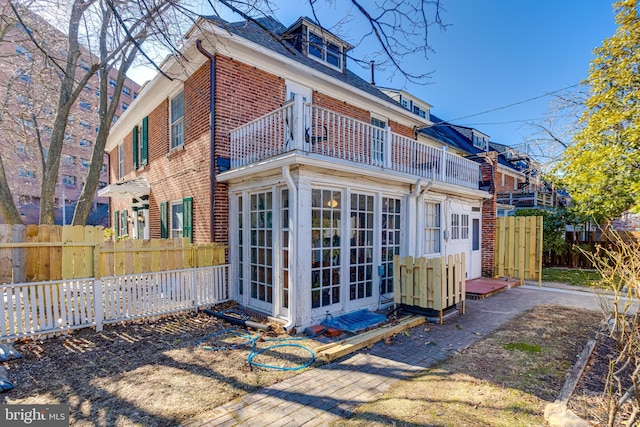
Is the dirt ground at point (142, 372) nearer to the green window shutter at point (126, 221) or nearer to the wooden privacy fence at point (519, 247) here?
the wooden privacy fence at point (519, 247)

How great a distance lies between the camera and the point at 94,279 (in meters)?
5.21

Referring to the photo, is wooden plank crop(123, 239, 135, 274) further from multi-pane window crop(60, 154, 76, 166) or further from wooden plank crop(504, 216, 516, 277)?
multi-pane window crop(60, 154, 76, 166)

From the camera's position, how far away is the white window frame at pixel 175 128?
27.3 feet

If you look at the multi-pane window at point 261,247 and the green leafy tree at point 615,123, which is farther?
the green leafy tree at point 615,123

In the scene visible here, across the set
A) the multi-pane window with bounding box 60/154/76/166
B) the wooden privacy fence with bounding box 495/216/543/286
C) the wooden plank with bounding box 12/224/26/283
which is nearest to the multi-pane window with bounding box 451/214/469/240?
the wooden privacy fence with bounding box 495/216/543/286

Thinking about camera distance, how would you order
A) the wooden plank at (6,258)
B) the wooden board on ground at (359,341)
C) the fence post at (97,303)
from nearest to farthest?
1. the wooden board on ground at (359,341)
2. the wooden plank at (6,258)
3. the fence post at (97,303)

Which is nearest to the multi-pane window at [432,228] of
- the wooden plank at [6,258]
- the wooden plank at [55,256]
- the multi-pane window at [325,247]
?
the multi-pane window at [325,247]

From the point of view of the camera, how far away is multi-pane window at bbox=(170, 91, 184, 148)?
8.35m

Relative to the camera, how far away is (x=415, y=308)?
621cm

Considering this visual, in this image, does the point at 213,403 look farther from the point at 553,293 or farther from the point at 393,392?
the point at 553,293

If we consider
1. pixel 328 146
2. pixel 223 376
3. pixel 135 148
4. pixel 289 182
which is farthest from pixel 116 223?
pixel 223 376

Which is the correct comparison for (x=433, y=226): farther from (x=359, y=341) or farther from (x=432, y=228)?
(x=359, y=341)

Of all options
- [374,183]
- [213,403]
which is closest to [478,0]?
[374,183]

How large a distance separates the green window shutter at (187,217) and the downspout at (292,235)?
3.64 meters
